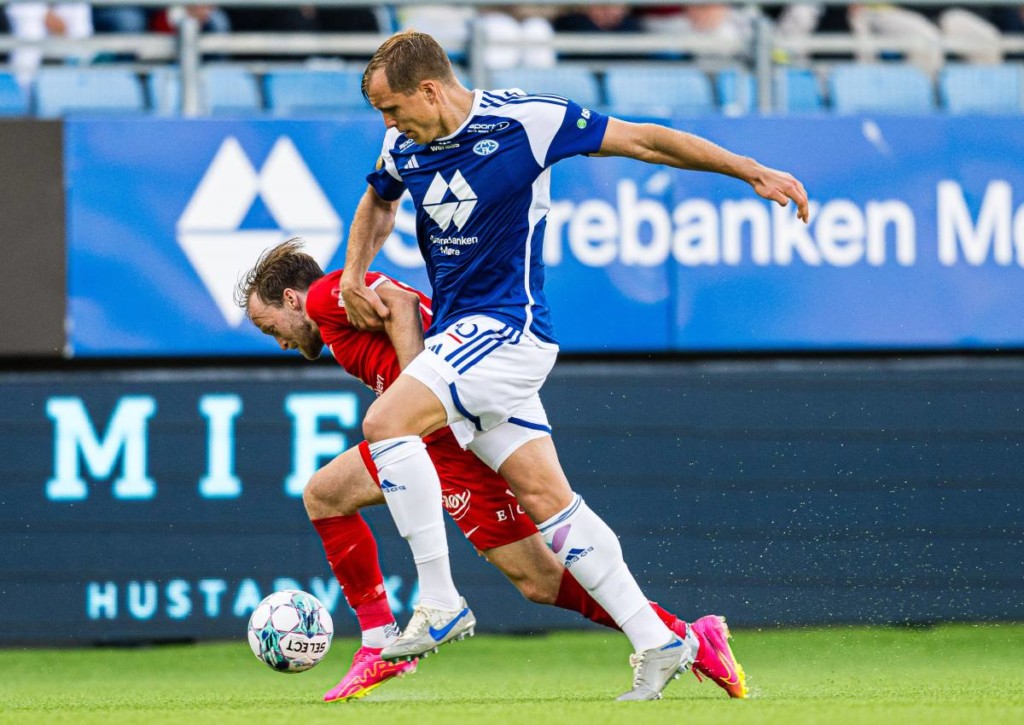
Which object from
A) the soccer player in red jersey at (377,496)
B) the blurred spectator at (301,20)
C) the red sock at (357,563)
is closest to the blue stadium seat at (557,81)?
the blurred spectator at (301,20)

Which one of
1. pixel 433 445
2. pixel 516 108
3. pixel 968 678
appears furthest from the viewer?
pixel 968 678

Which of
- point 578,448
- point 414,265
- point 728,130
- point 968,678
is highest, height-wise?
point 728,130

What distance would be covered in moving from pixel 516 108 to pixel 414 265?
2.98 meters

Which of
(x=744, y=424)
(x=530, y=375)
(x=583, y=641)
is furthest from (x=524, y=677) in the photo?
(x=530, y=375)

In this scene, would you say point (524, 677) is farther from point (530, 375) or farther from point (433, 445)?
point (530, 375)

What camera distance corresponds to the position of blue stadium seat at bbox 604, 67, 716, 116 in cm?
838

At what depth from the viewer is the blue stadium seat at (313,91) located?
8.16 meters

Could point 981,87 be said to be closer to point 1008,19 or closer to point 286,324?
point 1008,19

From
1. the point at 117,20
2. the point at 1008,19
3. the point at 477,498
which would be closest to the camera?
the point at 477,498

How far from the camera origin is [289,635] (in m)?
5.39

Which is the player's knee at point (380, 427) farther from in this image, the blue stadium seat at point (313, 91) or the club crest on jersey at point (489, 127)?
the blue stadium seat at point (313, 91)

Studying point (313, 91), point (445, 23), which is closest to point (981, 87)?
point (445, 23)

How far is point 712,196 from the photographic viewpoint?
789 centimetres

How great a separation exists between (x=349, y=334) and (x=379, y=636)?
1.02 meters
